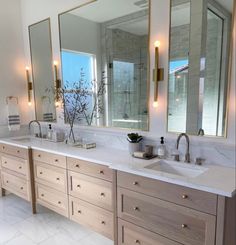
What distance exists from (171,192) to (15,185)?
2276 millimetres

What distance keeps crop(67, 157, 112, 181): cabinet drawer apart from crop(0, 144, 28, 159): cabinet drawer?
799mm

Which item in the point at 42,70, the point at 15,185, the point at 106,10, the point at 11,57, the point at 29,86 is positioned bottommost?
the point at 15,185

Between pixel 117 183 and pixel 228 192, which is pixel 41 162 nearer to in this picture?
pixel 117 183

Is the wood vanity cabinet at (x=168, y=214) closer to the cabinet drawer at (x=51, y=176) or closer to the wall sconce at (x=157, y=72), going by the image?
the cabinet drawer at (x=51, y=176)

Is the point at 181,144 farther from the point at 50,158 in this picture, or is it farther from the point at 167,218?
the point at 50,158

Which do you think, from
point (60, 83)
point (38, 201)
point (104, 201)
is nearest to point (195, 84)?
point (104, 201)

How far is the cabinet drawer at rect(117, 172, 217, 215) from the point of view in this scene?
4.40 ft

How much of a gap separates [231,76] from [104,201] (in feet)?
4.84

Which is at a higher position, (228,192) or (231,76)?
(231,76)

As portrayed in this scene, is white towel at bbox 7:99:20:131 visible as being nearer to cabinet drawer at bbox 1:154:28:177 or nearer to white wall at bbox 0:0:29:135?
white wall at bbox 0:0:29:135

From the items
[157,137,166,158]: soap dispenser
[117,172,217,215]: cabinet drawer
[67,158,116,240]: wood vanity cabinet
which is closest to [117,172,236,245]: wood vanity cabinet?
[117,172,217,215]: cabinet drawer

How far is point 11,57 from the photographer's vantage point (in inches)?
131

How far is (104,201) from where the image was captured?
1.98 m

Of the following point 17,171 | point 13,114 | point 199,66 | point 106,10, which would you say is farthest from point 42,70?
point 199,66
